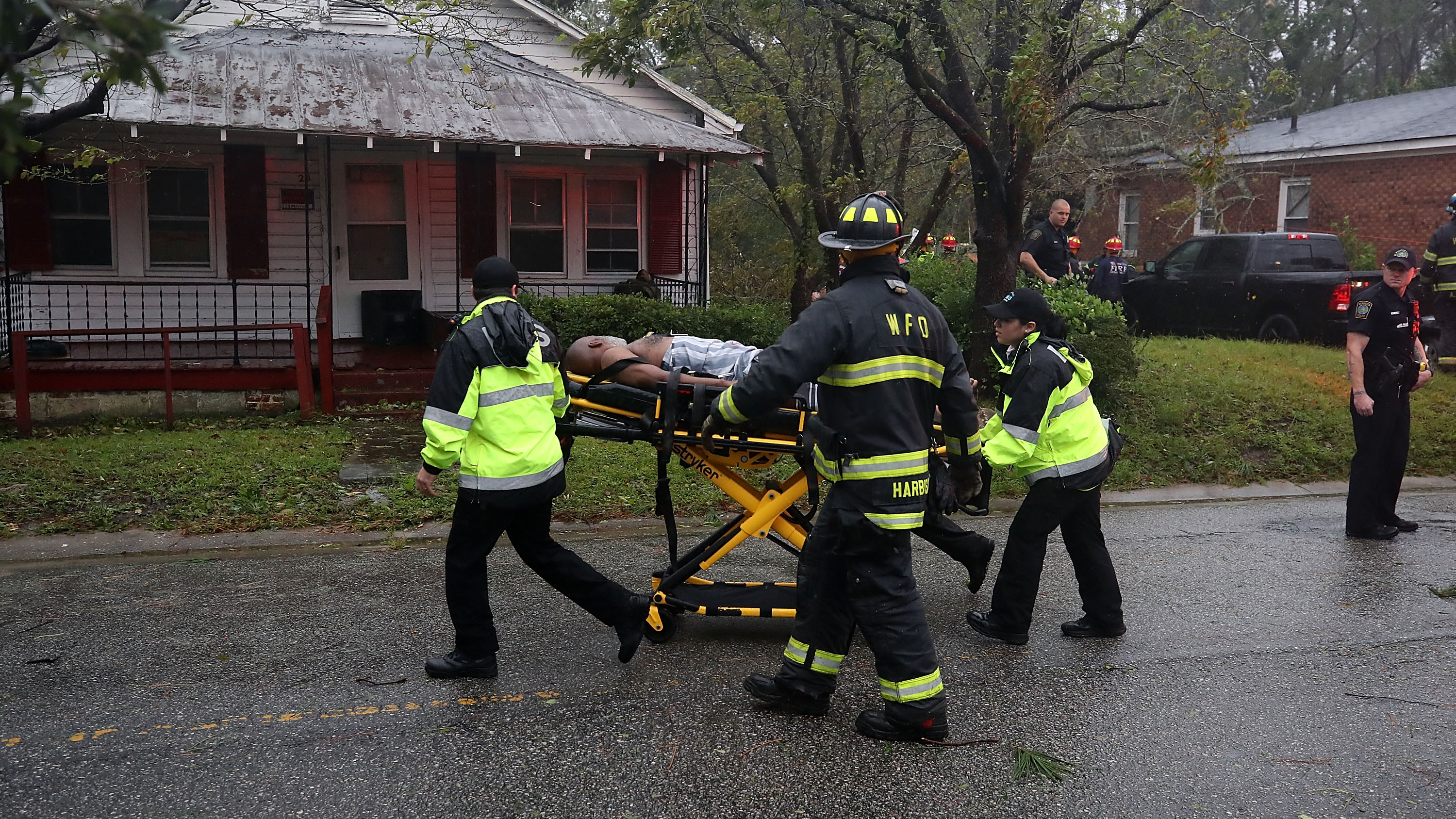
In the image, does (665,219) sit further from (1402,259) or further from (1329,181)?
(1329,181)

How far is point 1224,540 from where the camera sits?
286 inches

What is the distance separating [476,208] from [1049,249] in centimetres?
677

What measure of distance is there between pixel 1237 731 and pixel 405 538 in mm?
4794

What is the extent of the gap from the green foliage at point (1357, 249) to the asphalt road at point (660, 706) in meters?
15.5

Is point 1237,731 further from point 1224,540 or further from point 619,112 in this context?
point 619,112

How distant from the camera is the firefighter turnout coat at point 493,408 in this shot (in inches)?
175

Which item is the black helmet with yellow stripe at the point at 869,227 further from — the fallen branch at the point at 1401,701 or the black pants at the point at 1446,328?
the black pants at the point at 1446,328

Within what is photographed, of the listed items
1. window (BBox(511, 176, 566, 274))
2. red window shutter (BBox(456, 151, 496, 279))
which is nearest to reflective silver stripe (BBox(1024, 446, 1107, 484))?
red window shutter (BBox(456, 151, 496, 279))

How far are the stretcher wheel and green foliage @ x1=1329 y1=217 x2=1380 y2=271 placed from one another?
18.3 metres

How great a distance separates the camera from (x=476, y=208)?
13.6m

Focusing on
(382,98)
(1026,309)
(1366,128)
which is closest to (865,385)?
(1026,309)

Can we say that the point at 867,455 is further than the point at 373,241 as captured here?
No

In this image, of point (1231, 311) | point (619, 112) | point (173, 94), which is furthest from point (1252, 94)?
point (173, 94)

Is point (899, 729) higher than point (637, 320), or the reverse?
point (637, 320)
